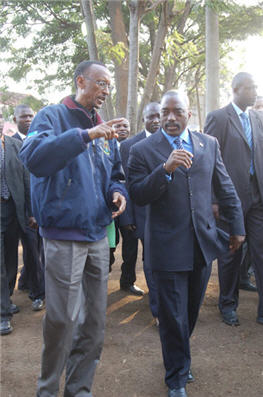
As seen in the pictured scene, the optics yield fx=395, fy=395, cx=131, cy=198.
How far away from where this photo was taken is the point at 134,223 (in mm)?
4551

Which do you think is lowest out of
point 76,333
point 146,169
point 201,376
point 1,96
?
point 201,376

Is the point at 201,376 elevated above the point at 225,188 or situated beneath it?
situated beneath

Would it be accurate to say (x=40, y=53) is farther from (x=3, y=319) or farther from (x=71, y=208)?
(x=71, y=208)

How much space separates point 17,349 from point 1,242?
3.95ft

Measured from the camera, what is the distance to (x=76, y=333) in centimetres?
269

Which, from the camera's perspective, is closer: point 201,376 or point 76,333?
point 76,333

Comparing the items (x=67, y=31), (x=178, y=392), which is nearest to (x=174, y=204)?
(x=178, y=392)

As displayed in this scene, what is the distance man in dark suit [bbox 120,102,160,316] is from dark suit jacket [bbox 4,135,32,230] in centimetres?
111

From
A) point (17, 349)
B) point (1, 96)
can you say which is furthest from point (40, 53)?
point (17, 349)

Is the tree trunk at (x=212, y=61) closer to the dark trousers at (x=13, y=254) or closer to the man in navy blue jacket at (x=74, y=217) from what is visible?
the dark trousers at (x=13, y=254)

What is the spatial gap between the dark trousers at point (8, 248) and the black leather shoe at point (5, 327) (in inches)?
4.3

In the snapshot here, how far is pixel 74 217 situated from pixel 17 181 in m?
2.27

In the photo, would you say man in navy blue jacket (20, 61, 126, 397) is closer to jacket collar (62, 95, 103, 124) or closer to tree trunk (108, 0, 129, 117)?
jacket collar (62, 95, 103, 124)

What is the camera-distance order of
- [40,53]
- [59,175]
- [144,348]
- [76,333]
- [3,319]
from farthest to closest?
[40,53] → [3,319] → [144,348] → [76,333] → [59,175]
